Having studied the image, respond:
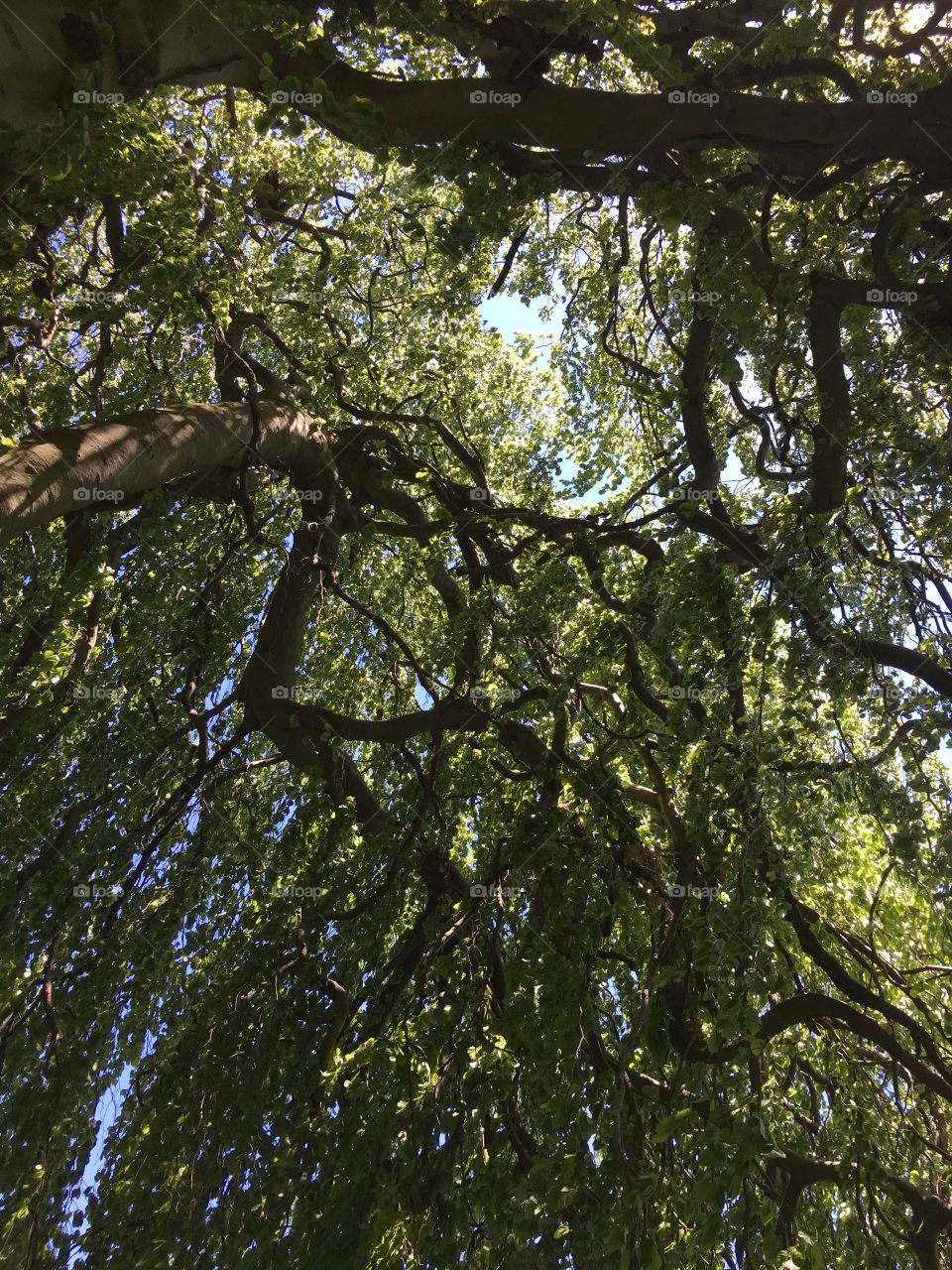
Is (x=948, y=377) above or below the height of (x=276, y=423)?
above

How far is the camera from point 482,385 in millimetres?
7234

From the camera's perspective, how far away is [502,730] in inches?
153

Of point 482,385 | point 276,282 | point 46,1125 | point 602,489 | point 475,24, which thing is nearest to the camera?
point 475,24

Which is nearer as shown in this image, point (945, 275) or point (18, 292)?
point (945, 275)

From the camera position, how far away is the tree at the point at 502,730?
8.55 ft

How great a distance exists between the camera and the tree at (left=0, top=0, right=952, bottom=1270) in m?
2.61

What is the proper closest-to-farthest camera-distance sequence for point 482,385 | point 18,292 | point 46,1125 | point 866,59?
1. point 46,1125
2. point 18,292
3. point 866,59
4. point 482,385

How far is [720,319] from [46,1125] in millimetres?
4182

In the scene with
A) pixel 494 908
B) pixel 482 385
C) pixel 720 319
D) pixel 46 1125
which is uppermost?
pixel 482 385

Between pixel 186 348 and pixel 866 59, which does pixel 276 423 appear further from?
pixel 866 59

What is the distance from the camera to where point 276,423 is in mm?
4020

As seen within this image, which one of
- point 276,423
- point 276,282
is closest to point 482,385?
point 276,282

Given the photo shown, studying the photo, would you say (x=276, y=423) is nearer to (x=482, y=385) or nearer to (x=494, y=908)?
(x=494, y=908)

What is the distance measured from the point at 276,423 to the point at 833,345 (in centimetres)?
249
